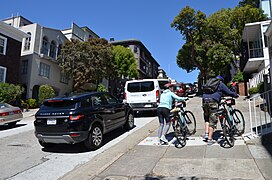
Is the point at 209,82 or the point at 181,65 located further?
the point at 181,65

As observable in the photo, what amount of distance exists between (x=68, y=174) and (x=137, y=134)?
143 inches

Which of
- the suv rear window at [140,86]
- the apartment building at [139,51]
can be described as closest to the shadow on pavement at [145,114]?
the suv rear window at [140,86]

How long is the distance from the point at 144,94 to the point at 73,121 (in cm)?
612

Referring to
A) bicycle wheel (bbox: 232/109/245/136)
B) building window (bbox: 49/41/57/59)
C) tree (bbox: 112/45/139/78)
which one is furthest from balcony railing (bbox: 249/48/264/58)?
building window (bbox: 49/41/57/59)

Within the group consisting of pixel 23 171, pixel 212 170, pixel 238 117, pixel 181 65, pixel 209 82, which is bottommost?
pixel 23 171

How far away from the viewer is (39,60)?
2259cm

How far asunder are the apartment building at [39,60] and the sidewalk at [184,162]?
61.9 ft

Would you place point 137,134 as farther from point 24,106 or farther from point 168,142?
point 24,106

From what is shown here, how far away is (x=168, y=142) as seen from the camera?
6.17m

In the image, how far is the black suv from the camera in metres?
5.68

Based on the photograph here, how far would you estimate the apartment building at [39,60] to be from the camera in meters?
21.6

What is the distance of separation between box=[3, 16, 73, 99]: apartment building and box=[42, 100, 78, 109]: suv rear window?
16620 mm

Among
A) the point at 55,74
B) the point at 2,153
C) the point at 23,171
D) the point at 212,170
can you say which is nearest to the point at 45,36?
the point at 55,74

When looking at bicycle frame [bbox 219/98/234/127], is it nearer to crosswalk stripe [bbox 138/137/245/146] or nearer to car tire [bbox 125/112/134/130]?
crosswalk stripe [bbox 138/137/245/146]
